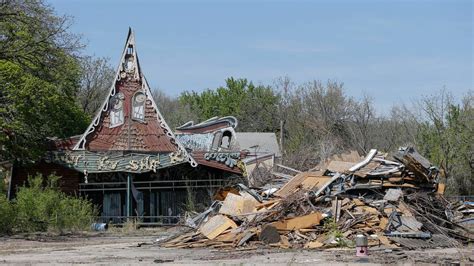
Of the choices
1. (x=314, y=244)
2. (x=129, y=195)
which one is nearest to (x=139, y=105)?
(x=129, y=195)

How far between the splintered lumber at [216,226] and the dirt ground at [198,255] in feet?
3.63

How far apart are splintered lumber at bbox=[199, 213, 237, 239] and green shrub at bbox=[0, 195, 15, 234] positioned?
11412 millimetres

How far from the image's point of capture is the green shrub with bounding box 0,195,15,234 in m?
33.1

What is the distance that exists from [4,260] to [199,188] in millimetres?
19665

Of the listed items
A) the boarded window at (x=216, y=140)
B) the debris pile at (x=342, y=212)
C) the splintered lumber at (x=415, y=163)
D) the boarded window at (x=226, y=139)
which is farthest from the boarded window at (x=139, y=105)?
the splintered lumber at (x=415, y=163)

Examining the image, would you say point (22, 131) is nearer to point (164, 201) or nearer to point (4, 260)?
point (164, 201)

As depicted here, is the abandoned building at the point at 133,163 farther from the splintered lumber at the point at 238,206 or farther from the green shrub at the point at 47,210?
the splintered lumber at the point at 238,206

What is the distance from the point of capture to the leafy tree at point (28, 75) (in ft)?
109

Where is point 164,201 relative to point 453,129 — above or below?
below

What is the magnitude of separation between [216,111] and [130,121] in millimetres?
57704

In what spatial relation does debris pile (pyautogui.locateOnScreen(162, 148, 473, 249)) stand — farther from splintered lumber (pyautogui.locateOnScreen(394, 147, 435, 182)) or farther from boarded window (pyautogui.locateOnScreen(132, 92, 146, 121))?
boarded window (pyautogui.locateOnScreen(132, 92, 146, 121))

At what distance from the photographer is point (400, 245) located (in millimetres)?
23000

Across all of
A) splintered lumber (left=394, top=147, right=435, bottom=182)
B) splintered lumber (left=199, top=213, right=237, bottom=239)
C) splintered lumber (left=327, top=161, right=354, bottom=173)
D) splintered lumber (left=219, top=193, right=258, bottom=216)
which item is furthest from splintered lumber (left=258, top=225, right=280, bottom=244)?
splintered lumber (left=394, top=147, right=435, bottom=182)

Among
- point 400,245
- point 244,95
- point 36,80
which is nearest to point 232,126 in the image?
point 36,80
